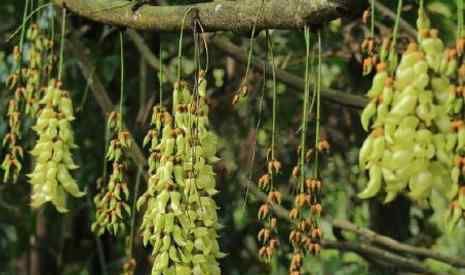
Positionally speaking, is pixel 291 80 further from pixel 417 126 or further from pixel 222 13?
pixel 417 126

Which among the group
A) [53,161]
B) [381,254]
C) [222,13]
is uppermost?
[222,13]

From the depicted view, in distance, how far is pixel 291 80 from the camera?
9.51 ft

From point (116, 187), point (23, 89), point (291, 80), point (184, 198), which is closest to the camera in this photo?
point (184, 198)

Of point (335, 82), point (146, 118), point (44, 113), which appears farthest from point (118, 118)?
point (335, 82)

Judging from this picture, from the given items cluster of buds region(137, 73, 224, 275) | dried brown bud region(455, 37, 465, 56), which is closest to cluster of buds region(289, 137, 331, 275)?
cluster of buds region(137, 73, 224, 275)

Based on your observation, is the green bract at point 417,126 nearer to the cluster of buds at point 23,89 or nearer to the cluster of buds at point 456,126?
the cluster of buds at point 456,126

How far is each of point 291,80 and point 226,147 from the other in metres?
0.93

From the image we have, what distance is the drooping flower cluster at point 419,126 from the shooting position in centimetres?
111

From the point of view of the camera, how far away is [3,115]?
3658 mm

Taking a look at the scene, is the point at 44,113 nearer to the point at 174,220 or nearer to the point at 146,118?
the point at 174,220

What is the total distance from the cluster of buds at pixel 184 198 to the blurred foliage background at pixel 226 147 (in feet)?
5.29

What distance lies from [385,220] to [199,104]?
2081 mm

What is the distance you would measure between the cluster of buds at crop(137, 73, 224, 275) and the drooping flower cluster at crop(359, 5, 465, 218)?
17.5 inches

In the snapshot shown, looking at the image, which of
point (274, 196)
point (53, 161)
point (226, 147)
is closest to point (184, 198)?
point (274, 196)
